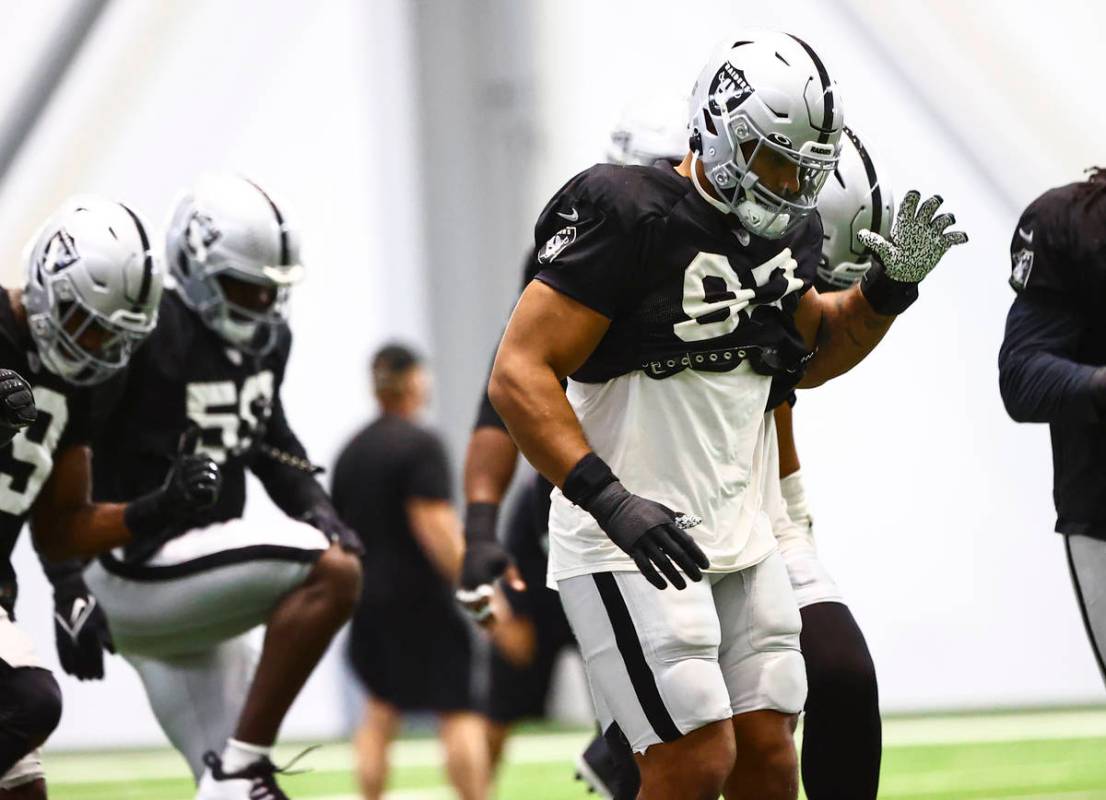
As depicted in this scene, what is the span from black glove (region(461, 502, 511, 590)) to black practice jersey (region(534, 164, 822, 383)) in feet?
3.40

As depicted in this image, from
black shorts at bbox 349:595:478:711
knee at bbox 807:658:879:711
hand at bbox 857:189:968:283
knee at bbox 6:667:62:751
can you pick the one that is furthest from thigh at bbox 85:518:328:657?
black shorts at bbox 349:595:478:711

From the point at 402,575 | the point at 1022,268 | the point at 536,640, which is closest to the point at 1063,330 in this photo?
the point at 1022,268

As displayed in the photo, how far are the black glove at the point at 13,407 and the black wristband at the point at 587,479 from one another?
127 cm

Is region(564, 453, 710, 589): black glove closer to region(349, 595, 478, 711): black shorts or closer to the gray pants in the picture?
the gray pants

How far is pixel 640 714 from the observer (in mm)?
3004

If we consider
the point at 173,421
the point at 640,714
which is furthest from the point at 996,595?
the point at 640,714

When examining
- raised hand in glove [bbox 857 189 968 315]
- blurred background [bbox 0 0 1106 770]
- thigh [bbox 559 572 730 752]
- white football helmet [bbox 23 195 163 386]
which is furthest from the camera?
blurred background [bbox 0 0 1106 770]

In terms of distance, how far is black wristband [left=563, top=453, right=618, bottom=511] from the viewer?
2.92 m

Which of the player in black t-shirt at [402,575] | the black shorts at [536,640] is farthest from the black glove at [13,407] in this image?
the player in black t-shirt at [402,575]

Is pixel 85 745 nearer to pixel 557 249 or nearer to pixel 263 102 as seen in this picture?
pixel 263 102

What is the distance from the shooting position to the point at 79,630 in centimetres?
416

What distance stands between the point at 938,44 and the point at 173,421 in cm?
577

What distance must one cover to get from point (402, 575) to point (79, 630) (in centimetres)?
271

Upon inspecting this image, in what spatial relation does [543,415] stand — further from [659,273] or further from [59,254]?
[59,254]
